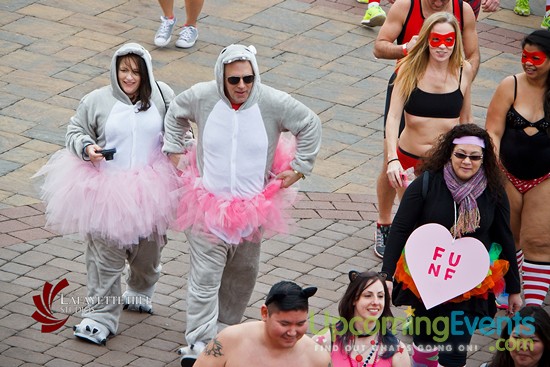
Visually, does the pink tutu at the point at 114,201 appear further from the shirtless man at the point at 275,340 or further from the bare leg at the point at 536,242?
the bare leg at the point at 536,242

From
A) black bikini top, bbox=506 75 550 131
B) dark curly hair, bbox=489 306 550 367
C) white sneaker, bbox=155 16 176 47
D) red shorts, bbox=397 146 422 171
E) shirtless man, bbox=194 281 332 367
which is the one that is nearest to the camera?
shirtless man, bbox=194 281 332 367

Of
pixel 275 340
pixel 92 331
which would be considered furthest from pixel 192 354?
pixel 275 340

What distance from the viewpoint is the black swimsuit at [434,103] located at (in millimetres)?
8062

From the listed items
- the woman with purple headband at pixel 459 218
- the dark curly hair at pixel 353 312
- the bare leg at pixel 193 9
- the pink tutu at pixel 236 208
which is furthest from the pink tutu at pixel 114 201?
the bare leg at pixel 193 9

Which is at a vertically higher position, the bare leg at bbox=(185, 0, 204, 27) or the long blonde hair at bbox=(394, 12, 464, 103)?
the long blonde hair at bbox=(394, 12, 464, 103)

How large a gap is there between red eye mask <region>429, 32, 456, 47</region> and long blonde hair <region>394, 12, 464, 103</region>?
3 centimetres

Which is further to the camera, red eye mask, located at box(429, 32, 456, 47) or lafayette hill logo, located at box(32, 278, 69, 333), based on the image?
red eye mask, located at box(429, 32, 456, 47)

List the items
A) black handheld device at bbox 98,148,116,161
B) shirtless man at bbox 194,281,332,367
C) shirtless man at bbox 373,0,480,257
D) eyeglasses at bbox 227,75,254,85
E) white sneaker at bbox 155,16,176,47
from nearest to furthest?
shirtless man at bbox 194,281,332,367 → eyeglasses at bbox 227,75,254,85 → black handheld device at bbox 98,148,116,161 → shirtless man at bbox 373,0,480,257 → white sneaker at bbox 155,16,176,47

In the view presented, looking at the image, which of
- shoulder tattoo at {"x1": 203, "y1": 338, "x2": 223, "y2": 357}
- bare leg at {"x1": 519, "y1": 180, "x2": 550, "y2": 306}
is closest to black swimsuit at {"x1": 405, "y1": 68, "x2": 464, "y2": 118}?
bare leg at {"x1": 519, "y1": 180, "x2": 550, "y2": 306}

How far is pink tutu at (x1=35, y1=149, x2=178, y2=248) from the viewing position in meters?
7.49

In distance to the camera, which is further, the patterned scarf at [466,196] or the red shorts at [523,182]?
the red shorts at [523,182]

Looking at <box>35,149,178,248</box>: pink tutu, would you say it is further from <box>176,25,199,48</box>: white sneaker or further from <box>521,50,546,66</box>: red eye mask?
<box>176,25,199,48</box>: white sneaker

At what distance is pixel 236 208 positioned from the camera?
24.1 feet

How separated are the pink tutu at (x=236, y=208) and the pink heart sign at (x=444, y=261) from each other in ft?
3.02
